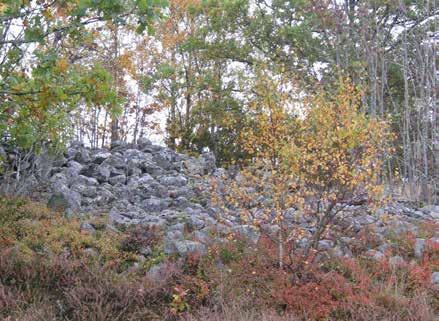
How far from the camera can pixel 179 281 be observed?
5527mm

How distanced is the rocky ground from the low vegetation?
0.97 ft

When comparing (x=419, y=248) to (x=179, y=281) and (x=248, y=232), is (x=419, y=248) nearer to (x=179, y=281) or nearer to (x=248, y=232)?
(x=248, y=232)

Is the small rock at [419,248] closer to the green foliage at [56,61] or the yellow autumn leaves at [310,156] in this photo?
the yellow autumn leaves at [310,156]

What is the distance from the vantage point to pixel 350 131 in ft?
17.6

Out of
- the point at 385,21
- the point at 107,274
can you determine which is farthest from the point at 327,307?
the point at 385,21

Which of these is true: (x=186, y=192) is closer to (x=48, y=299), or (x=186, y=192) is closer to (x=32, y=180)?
(x=32, y=180)

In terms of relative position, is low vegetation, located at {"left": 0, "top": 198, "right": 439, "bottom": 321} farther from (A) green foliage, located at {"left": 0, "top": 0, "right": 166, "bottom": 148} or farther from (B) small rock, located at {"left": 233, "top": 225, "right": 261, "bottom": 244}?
(A) green foliage, located at {"left": 0, "top": 0, "right": 166, "bottom": 148}

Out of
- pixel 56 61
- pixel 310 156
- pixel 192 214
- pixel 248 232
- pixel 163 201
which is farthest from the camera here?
pixel 163 201

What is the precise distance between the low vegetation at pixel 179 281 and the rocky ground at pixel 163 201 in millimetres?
295

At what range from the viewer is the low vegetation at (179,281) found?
4984 mm

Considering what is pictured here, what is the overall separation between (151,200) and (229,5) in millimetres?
6563

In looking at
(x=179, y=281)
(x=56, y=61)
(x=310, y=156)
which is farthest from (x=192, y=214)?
(x=56, y=61)

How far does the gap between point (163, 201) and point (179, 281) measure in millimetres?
2623

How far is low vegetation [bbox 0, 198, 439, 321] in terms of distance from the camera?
498cm
